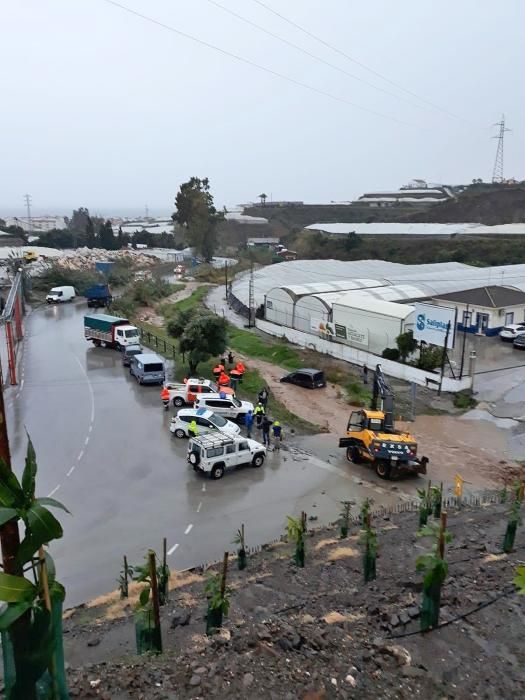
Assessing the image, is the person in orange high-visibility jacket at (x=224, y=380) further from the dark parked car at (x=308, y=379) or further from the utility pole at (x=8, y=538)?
the utility pole at (x=8, y=538)

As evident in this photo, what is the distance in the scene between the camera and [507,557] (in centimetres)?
1016

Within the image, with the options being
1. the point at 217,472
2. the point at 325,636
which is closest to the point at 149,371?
the point at 217,472

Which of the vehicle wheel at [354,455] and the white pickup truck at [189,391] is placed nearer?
the vehicle wheel at [354,455]

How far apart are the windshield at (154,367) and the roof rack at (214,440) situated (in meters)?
8.87

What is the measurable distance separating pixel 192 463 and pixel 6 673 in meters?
11.0

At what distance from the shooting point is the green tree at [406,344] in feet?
90.0

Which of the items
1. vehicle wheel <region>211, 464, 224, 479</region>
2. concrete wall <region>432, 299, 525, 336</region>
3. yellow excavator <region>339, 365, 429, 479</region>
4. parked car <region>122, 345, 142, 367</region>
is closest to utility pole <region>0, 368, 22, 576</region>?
vehicle wheel <region>211, 464, 224, 479</region>

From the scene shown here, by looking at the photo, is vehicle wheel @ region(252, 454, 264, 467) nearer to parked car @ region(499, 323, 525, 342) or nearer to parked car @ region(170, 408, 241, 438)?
parked car @ region(170, 408, 241, 438)

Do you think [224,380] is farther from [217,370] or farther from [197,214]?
[197,214]

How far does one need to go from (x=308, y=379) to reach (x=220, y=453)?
392 inches

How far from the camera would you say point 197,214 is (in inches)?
3019

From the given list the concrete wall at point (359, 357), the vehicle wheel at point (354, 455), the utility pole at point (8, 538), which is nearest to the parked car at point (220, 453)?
the vehicle wheel at point (354, 455)

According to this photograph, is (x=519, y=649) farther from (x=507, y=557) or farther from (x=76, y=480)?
(x=76, y=480)

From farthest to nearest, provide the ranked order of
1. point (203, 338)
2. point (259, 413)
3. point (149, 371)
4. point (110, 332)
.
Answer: point (110, 332), point (203, 338), point (149, 371), point (259, 413)
